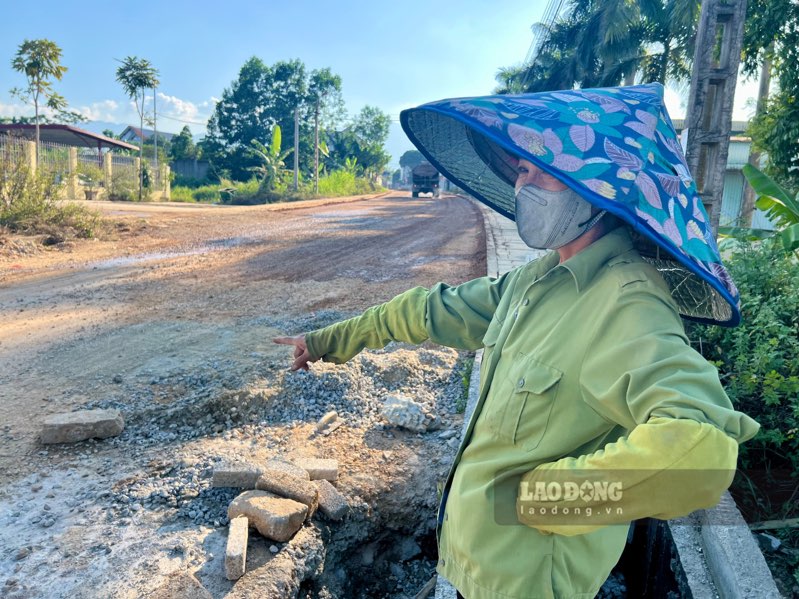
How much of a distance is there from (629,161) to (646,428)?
22.9 inches

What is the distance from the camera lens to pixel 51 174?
39.0 feet

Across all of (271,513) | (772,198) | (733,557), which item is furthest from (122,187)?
(733,557)

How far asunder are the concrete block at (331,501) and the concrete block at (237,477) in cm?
30

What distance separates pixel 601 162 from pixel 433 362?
414 cm

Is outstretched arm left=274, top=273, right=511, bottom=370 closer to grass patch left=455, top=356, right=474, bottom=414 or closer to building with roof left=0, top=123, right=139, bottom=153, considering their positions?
grass patch left=455, top=356, right=474, bottom=414

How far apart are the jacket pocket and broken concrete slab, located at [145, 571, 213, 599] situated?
147cm

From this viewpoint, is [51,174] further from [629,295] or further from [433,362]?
[629,295]

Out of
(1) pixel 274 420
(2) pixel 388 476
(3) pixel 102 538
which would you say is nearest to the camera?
(3) pixel 102 538

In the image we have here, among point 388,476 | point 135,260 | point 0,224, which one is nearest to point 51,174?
point 0,224

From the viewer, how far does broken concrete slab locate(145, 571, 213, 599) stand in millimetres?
2191

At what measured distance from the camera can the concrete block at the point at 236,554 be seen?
7.98ft

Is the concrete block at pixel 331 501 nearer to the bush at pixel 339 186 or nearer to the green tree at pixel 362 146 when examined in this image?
the bush at pixel 339 186

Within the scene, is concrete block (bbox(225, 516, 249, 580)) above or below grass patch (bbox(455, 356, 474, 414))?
below

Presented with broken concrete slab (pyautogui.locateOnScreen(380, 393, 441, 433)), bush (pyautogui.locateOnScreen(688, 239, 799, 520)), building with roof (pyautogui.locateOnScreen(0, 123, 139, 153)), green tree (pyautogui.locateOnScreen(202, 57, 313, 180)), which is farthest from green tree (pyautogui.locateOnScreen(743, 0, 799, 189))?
green tree (pyautogui.locateOnScreen(202, 57, 313, 180))
